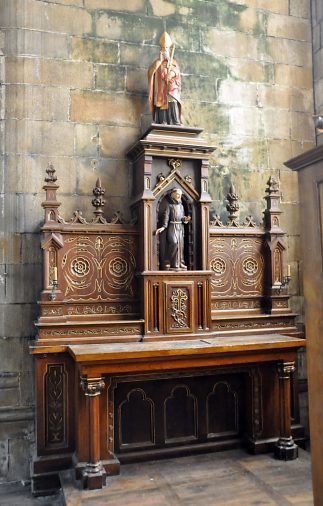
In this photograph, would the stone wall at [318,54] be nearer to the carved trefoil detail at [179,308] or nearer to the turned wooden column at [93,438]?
the carved trefoil detail at [179,308]

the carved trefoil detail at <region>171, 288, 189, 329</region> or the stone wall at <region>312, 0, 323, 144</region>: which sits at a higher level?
the stone wall at <region>312, 0, 323, 144</region>

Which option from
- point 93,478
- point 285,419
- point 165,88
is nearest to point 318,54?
point 165,88


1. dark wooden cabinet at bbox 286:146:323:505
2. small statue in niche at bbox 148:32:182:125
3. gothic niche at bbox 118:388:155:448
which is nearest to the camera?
dark wooden cabinet at bbox 286:146:323:505

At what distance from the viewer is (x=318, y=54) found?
5871 millimetres

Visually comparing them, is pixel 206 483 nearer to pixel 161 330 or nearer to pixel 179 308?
pixel 161 330

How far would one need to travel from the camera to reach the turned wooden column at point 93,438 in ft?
12.7

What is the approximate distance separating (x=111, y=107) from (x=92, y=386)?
9.52ft

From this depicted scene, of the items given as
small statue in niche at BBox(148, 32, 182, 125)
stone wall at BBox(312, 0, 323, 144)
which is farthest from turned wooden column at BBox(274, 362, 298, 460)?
stone wall at BBox(312, 0, 323, 144)

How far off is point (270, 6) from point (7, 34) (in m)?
3.09

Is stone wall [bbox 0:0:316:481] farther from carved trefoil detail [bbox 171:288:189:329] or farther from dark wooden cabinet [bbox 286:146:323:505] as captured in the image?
dark wooden cabinet [bbox 286:146:323:505]

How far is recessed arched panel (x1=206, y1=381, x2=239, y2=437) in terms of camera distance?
4.79 metres

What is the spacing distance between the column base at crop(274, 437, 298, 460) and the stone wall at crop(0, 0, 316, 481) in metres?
1.71

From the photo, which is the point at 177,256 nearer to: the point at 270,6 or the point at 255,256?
the point at 255,256

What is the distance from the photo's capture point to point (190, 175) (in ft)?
16.2
